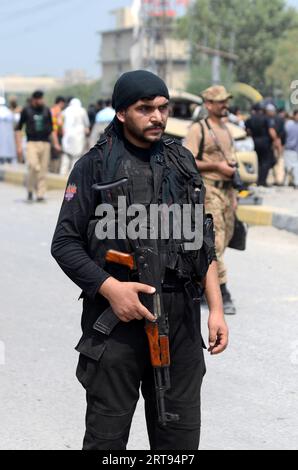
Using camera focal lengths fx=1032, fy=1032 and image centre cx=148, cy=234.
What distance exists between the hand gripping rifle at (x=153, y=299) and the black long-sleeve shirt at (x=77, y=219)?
7cm

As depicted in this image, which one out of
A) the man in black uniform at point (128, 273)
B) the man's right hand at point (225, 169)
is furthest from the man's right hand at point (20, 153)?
the man in black uniform at point (128, 273)

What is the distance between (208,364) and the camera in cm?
608

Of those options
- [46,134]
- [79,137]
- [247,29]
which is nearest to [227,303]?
[46,134]

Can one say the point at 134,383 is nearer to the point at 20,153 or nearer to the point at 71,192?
the point at 71,192

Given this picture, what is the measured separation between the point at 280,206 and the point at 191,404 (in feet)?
35.7

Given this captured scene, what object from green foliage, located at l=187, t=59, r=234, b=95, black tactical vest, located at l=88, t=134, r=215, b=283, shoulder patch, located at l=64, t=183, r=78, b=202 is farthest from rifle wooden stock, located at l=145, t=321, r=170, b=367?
green foliage, located at l=187, t=59, r=234, b=95

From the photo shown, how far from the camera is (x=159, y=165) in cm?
324

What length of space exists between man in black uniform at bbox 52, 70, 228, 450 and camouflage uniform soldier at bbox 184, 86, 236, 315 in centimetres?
404

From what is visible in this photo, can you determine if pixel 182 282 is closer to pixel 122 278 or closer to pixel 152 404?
pixel 122 278

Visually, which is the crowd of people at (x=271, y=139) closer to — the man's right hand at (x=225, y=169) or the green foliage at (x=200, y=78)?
the man's right hand at (x=225, y=169)

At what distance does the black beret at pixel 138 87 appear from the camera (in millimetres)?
3189

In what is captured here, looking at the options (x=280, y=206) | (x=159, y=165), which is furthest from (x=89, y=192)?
(x=280, y=206)

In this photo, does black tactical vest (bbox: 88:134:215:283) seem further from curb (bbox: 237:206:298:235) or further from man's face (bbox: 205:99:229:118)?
curb (bbox: 237:206:298:235)

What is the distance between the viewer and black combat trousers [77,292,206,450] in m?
3.22
